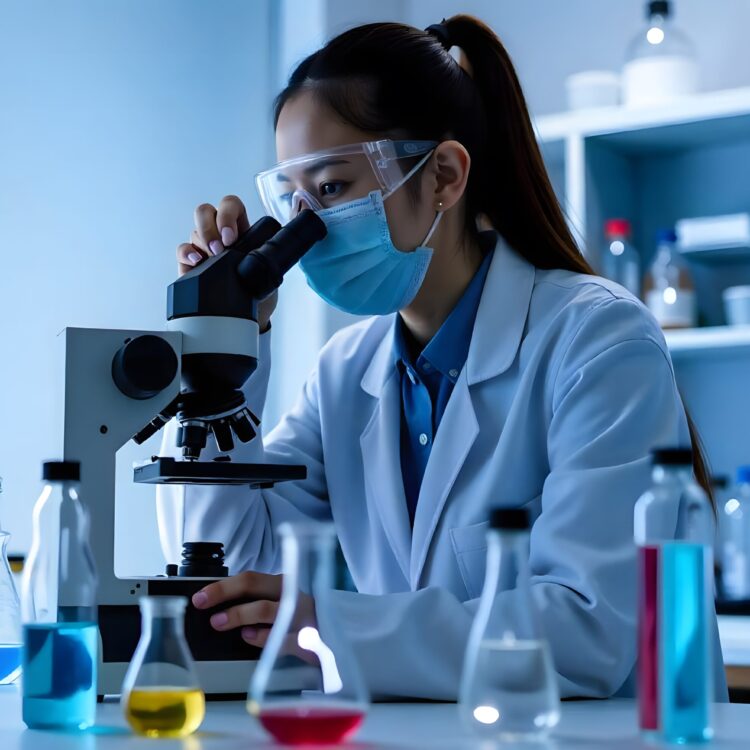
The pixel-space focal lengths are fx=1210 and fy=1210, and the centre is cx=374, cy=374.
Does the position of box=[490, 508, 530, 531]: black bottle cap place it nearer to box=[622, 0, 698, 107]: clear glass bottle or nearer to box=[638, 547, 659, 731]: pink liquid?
box=[638, 547, 659, 731]: pink liquid

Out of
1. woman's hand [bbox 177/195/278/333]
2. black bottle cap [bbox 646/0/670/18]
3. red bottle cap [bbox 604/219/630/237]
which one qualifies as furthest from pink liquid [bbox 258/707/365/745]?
black bottle cap [bbox 646/0/670/18]

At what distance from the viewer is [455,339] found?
1.77m

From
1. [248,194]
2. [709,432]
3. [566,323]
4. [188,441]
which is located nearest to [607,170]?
[709,432]

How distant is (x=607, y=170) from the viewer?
3.04 metres

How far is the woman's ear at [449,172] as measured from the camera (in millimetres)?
1692

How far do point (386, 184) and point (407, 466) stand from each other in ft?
1.37

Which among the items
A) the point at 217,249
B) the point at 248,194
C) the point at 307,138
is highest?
the point at 248,194

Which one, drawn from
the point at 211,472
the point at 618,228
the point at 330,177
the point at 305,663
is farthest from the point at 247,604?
the point at 618,228

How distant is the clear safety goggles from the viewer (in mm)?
1568

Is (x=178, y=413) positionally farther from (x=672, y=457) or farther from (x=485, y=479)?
(x=672, y=457)

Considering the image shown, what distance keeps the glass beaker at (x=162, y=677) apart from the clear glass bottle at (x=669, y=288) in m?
2.08

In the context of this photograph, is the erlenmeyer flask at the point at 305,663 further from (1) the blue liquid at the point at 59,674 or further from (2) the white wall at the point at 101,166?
(2) the white wall at the point at 101,166

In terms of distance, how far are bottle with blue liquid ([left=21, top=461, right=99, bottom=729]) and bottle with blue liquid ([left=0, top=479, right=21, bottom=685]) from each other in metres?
0.31

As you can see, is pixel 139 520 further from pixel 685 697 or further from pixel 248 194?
pixel 685 697
